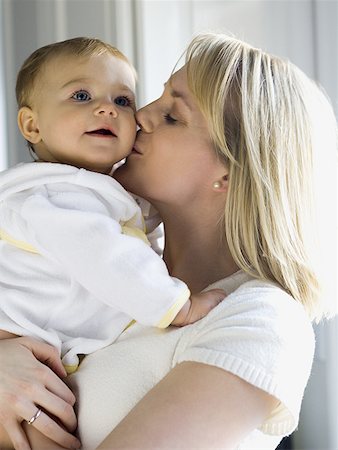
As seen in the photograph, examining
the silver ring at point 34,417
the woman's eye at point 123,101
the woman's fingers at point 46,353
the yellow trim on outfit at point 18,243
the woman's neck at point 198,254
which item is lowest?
the silver ring at point 34,417

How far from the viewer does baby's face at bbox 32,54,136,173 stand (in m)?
1.51

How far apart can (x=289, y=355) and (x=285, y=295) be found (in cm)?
15

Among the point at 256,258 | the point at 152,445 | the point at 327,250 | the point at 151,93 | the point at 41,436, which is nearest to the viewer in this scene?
the point at 152,445

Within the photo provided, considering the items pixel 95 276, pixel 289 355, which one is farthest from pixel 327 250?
pixel 95 276

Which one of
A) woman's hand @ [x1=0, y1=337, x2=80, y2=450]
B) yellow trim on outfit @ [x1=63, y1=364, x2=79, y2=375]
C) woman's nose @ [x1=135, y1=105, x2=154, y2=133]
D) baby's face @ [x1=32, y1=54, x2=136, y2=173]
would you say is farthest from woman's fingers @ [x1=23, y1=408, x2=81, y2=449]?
woman's nose @ [x1=135, y1=105, x2=154, y2=133]

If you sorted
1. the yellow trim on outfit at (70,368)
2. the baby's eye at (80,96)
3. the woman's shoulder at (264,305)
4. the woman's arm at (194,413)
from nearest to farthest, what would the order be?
the woman's arm at (194,413) → the woman's shoulder at (264,305) → the yellow trim on outfit at (70,368) → the baby's eye at (80,96)

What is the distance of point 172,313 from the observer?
1.32 m

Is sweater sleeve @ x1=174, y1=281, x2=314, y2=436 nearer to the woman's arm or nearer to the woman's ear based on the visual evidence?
the woman's arm

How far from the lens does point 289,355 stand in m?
1.26

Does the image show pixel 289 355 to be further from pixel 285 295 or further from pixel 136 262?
pixel 136 262

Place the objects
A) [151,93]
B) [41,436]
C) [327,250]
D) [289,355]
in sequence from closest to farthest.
→ [289,355], [41,436], [327,250], [151,93]

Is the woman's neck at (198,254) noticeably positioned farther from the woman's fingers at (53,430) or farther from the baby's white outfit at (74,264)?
the woman's fingers at (53,430)

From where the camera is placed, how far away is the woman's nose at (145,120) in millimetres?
1575

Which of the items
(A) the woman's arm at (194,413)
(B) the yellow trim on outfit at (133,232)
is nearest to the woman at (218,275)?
(A) the woman's arm at (194,413)
